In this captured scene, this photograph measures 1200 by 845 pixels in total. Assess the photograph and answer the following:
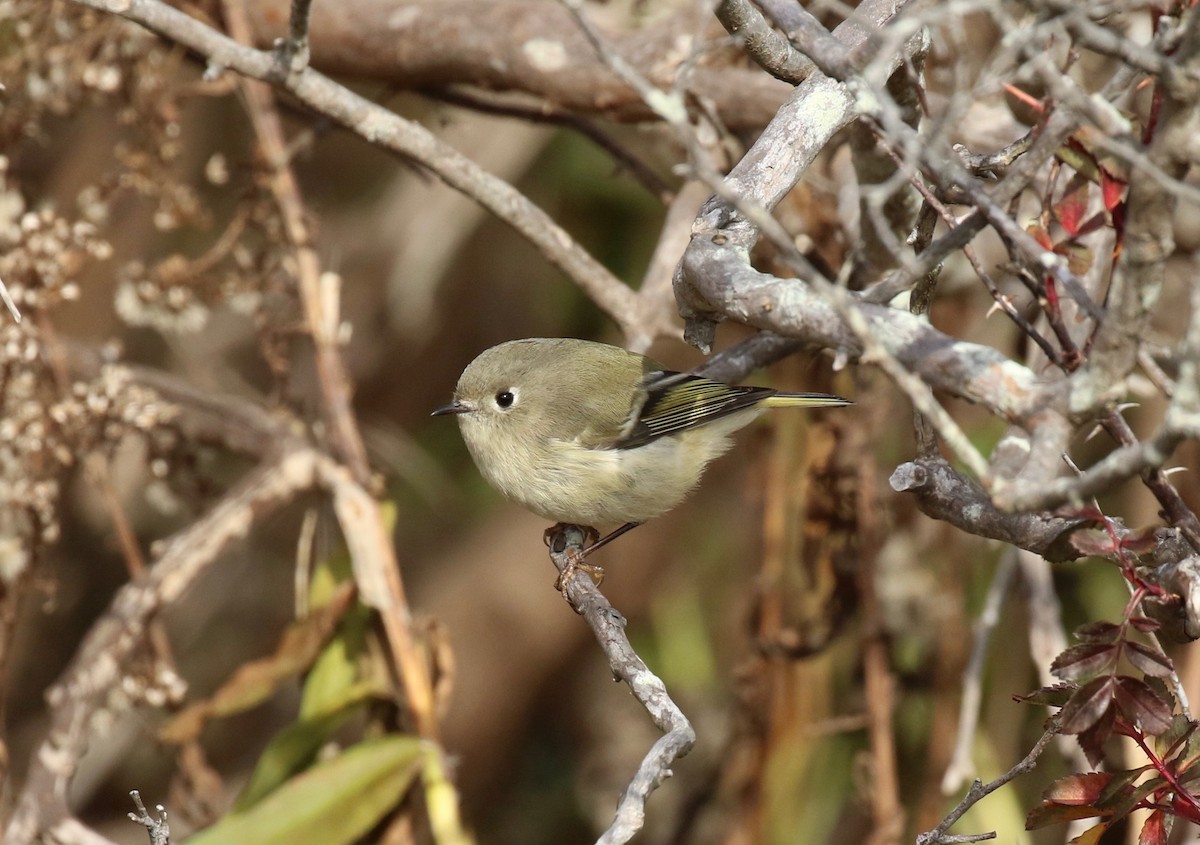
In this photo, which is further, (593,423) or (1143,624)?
(593,423)

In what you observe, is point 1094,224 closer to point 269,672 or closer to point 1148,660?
point 1148,660

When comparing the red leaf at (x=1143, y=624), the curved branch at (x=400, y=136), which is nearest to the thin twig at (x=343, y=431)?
the curved branch at (x=400, y=136)

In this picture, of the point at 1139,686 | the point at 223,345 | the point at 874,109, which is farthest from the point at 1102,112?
the point at 223,345

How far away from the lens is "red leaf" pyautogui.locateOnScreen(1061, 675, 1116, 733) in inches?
64.2

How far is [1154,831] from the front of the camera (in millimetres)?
1819

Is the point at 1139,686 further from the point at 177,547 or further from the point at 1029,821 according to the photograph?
the point at 177,547

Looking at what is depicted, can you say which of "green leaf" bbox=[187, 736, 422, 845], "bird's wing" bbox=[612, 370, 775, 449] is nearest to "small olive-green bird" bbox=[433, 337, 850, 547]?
"bird's wing" bbox=[612, 370, 775, 449]

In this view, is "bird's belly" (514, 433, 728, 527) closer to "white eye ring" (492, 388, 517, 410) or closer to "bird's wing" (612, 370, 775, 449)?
"bird's wing" (612, 370, 775, 449)

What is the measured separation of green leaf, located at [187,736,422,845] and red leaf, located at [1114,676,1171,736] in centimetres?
203

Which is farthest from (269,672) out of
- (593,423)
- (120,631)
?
(593,423)

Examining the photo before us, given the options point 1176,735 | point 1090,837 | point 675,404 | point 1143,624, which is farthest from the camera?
point 675,404

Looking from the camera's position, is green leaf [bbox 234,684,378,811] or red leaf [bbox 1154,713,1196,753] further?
green leaf [bbox 234,684,378,811]

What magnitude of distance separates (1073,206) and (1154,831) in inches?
38.8

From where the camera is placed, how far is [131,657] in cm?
320
